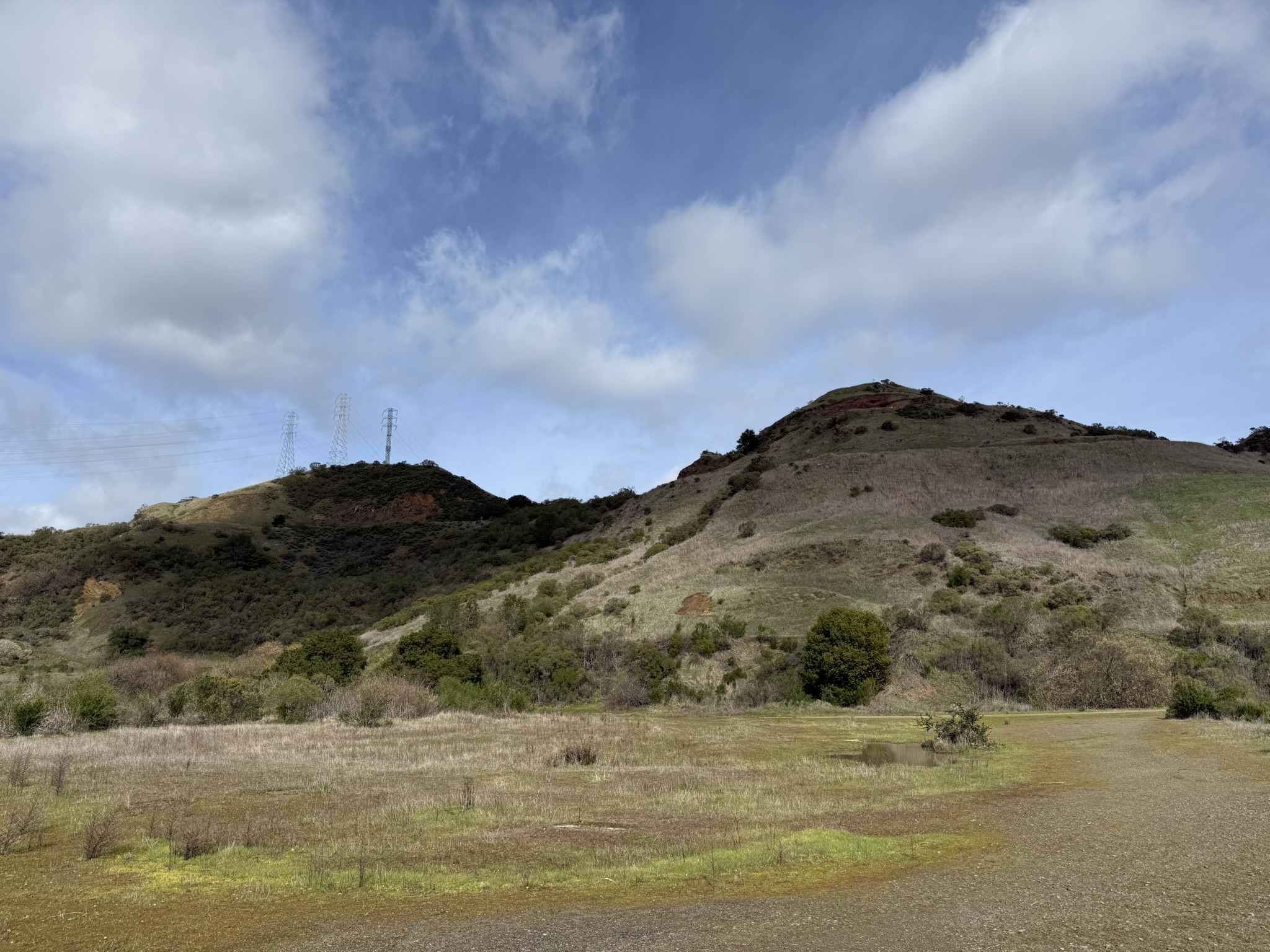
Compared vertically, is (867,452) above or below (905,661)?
above

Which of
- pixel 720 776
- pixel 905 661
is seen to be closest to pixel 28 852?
pixel 720 776

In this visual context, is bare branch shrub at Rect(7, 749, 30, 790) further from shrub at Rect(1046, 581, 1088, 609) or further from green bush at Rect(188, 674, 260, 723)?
shrub at Rect(1046, 581, 1088, 609)

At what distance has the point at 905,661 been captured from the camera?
35938 millimetres

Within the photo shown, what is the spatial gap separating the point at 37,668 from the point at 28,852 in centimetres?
4886

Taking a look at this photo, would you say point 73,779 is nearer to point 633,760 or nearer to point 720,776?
point 633,760

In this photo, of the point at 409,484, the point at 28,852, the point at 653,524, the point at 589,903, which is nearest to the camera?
the point at 589,903

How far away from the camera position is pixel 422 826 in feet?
37.1

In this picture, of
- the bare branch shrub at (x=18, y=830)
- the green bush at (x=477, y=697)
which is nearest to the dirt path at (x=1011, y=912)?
the bare branch shrub at (x=18, y=830)

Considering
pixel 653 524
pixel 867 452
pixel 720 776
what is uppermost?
pixel 867 452

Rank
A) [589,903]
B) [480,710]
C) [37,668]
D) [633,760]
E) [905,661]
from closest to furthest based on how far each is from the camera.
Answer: [589,903] < [633,760] < [480,710] < [905,661] < [37,668]

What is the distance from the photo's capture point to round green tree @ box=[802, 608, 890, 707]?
33750 mm

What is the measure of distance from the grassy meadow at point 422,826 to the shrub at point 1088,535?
35.2 m

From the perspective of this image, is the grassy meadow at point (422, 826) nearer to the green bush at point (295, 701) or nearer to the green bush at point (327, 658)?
the green bush at point (295, 701)

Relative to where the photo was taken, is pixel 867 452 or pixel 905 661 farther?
pixel 867 452
